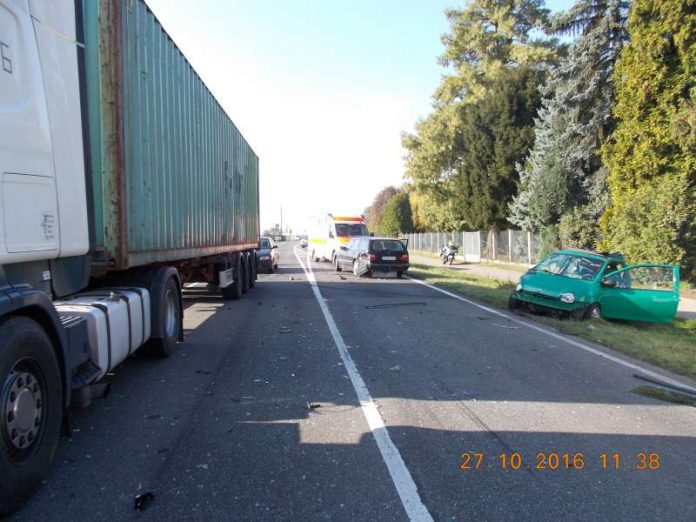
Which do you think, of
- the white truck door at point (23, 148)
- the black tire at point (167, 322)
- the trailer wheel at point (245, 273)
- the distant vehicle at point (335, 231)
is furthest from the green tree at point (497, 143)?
the white truck door at point (23, 148)

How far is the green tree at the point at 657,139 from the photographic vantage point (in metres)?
16.6

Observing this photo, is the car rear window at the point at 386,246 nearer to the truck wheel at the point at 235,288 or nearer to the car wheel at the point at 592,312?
the truck wheel at the point at 235,288

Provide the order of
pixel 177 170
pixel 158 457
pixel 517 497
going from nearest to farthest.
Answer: pixel 517 497, pixel 158 457, pixel 177 170

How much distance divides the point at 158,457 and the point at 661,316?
9499mm

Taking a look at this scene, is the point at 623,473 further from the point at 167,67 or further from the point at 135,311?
the point at 167,67

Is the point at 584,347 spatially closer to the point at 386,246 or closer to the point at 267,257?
the point at 386,246

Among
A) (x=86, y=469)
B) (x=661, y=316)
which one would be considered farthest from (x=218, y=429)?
(x=661, y=316)

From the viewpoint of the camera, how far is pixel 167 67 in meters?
7.39

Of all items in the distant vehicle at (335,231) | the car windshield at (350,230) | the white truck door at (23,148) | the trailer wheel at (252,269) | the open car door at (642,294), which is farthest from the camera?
the car windshield at (350,230)

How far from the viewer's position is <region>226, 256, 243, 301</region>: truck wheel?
43.9 ft

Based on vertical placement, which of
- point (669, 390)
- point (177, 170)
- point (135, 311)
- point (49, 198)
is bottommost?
point (669, 390)

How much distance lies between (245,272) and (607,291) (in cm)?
929

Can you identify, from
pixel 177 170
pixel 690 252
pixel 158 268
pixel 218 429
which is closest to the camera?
pixel 218 429
